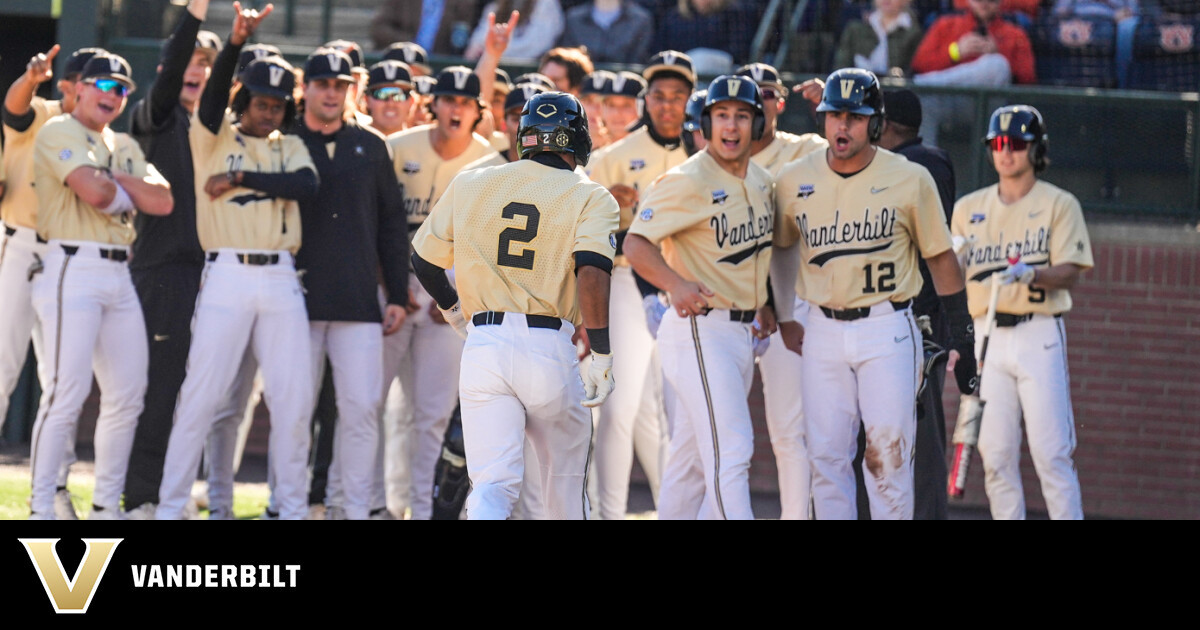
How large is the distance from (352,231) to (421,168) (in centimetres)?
67

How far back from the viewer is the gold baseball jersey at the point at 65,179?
6.86 meters

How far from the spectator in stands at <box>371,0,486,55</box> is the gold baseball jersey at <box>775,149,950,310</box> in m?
5.07

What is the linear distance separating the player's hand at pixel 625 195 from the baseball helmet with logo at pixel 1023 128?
6.27ft

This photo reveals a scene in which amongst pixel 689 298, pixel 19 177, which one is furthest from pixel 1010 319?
pixel 19 177

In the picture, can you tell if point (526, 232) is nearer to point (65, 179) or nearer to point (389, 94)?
point (65, 179)

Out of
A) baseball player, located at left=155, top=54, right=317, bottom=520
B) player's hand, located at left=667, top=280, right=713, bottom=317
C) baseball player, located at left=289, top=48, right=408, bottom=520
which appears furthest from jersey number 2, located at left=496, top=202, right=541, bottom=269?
baseball player, located at left=289, top=48, right=408, bottom=520

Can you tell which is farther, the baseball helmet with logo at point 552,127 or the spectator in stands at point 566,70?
the spectator in stands at point 566,70

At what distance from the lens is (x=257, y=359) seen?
719cm

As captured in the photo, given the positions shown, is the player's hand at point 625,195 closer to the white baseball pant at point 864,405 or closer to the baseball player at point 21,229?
the white baseball pant at point 864,405

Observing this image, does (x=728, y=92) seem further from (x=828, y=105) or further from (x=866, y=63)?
(x=866, y=63)

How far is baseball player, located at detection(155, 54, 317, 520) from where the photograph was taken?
6945 mm

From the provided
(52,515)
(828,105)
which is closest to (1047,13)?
(828,105)

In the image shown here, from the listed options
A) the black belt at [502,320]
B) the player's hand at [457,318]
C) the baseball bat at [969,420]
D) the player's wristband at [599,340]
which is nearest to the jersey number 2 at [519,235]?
the black belt at [502,320]
